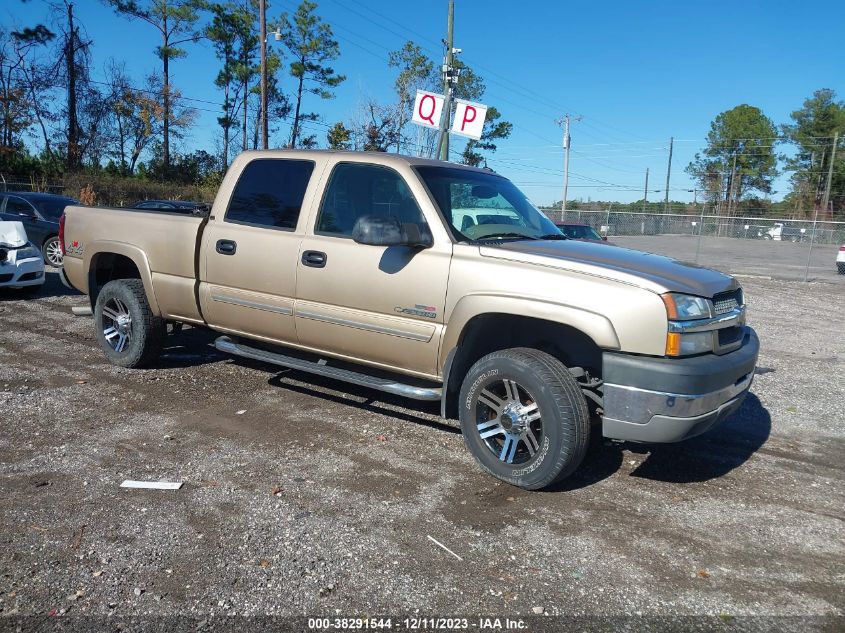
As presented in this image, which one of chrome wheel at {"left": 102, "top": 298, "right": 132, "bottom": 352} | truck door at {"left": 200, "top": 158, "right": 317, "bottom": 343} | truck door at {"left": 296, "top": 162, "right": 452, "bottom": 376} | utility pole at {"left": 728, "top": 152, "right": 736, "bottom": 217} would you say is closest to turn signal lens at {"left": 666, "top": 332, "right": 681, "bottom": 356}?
truck door at {"left": 296, "top": 162, "right": 452, "bottom": 376}

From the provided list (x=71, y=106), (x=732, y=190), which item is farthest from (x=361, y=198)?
(x=732, y=190)

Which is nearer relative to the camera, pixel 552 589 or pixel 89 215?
pixel 552 589

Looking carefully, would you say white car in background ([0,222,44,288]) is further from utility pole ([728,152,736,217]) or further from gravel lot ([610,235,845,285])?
utility pole ([728,152,736,217])

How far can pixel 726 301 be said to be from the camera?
164 inches

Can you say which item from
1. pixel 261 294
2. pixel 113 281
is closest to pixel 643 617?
pixel 261 294

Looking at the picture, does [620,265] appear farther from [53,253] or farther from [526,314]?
[53,253]

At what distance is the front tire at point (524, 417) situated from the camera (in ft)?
12.7

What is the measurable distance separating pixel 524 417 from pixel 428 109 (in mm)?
8624

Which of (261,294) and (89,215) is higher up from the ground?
(89,215)

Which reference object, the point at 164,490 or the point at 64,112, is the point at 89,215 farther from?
the point at 64,112

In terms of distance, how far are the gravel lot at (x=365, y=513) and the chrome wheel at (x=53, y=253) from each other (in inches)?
344

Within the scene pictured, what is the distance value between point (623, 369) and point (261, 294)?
2.81 meters

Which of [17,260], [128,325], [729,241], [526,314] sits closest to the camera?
[526,314]

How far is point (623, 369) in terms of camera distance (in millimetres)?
3734
